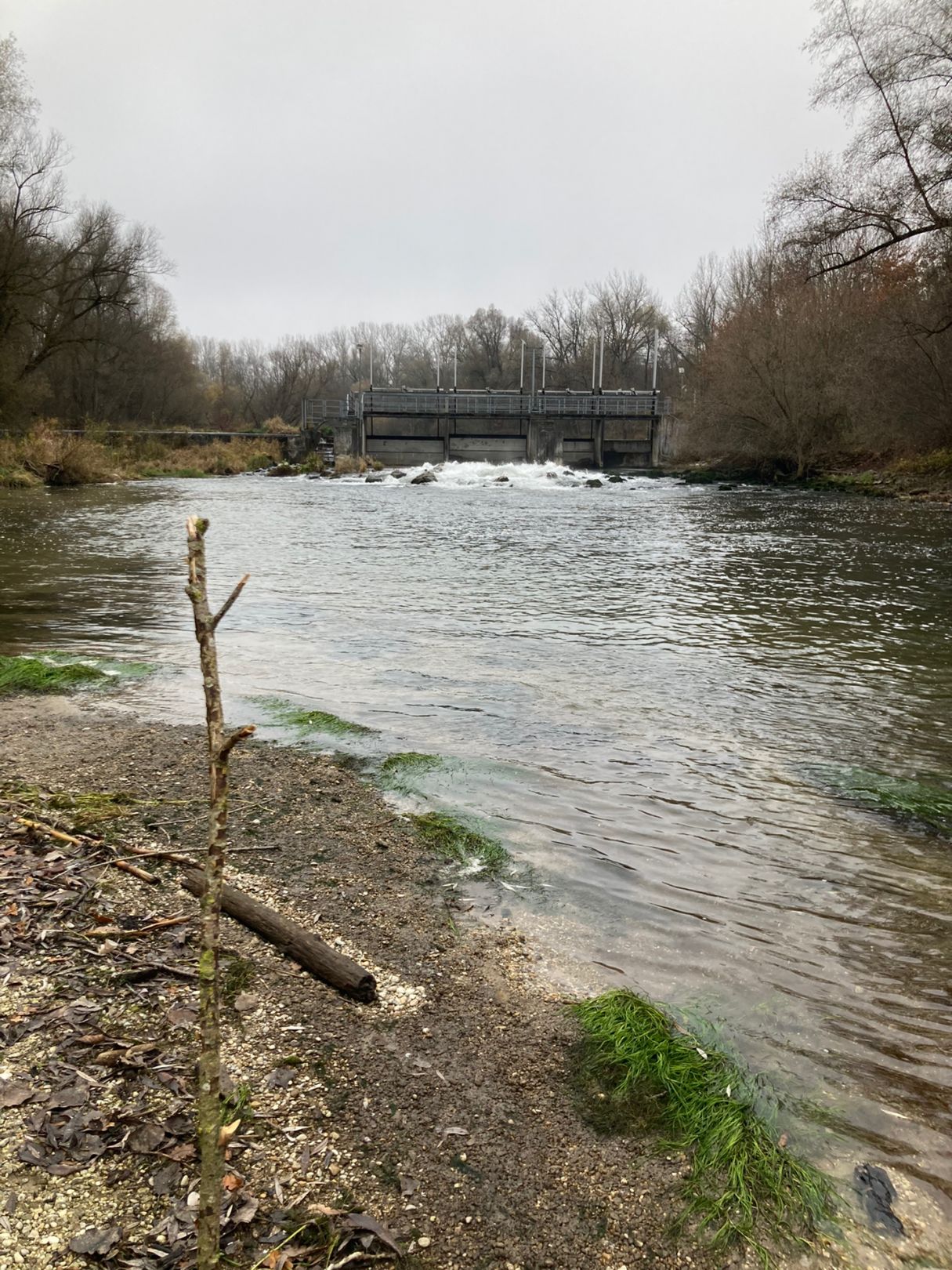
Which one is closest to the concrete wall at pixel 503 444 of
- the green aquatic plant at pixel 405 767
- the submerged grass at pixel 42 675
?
the submerged grass at pixel 42 675

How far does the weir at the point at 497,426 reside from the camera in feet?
178

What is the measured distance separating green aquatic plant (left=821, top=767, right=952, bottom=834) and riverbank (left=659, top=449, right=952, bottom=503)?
26185 mm

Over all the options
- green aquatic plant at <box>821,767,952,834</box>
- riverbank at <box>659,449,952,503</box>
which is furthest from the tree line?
green aquatic plant at <box>821,767,952,834</box>

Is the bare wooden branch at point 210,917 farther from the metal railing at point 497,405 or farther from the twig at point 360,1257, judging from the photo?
the metal railing at point 497,405

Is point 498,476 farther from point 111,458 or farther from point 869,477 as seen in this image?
point 111,458

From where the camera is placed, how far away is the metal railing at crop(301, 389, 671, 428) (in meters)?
54.9

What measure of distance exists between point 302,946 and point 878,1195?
6.89 feet

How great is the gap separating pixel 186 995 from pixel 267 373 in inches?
3465

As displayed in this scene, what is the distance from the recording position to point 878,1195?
8.79ft

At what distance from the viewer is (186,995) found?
10.0ft

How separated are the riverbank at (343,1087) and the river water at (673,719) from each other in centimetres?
67

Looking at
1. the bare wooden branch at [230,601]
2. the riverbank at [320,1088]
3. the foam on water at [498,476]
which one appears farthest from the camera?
the foam on water at [498,476]

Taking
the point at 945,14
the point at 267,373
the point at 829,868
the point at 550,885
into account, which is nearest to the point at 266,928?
the point at 550,885

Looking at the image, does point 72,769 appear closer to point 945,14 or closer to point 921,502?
point 945,14
